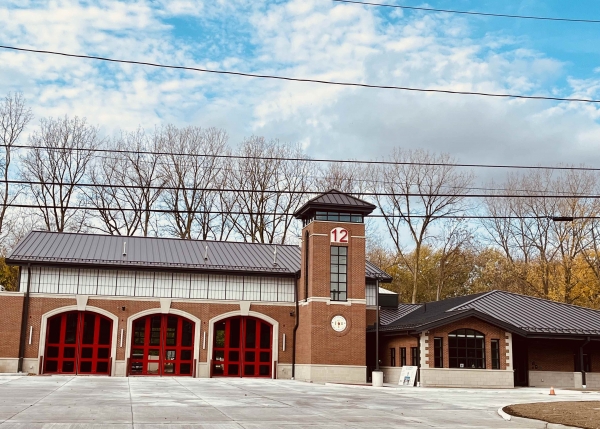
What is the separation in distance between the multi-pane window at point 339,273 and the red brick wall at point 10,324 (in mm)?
16578

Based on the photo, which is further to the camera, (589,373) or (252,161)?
(252,161)

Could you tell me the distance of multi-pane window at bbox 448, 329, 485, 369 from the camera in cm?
3331

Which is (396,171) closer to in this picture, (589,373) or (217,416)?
(589,373)

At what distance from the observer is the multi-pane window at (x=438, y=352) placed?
33031mm

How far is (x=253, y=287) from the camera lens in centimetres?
3988

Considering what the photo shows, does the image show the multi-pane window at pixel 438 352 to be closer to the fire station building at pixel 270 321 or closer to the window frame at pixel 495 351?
the fire station building at pixel 270 321

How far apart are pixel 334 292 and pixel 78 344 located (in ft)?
46.5

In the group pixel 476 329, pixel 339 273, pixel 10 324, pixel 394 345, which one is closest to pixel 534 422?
pixel 476 329

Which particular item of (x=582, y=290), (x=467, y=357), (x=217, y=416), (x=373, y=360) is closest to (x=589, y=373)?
(x=467, y=357)

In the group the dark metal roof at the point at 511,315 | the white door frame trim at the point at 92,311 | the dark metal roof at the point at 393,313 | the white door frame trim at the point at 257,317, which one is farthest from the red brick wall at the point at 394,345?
the white door frame trim at the point at 92,311

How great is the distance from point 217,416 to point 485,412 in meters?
7.69

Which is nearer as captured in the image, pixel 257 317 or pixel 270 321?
pixel 257 317

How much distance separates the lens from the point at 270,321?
3928 cm

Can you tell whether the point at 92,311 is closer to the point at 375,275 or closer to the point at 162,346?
the point at 162,346
